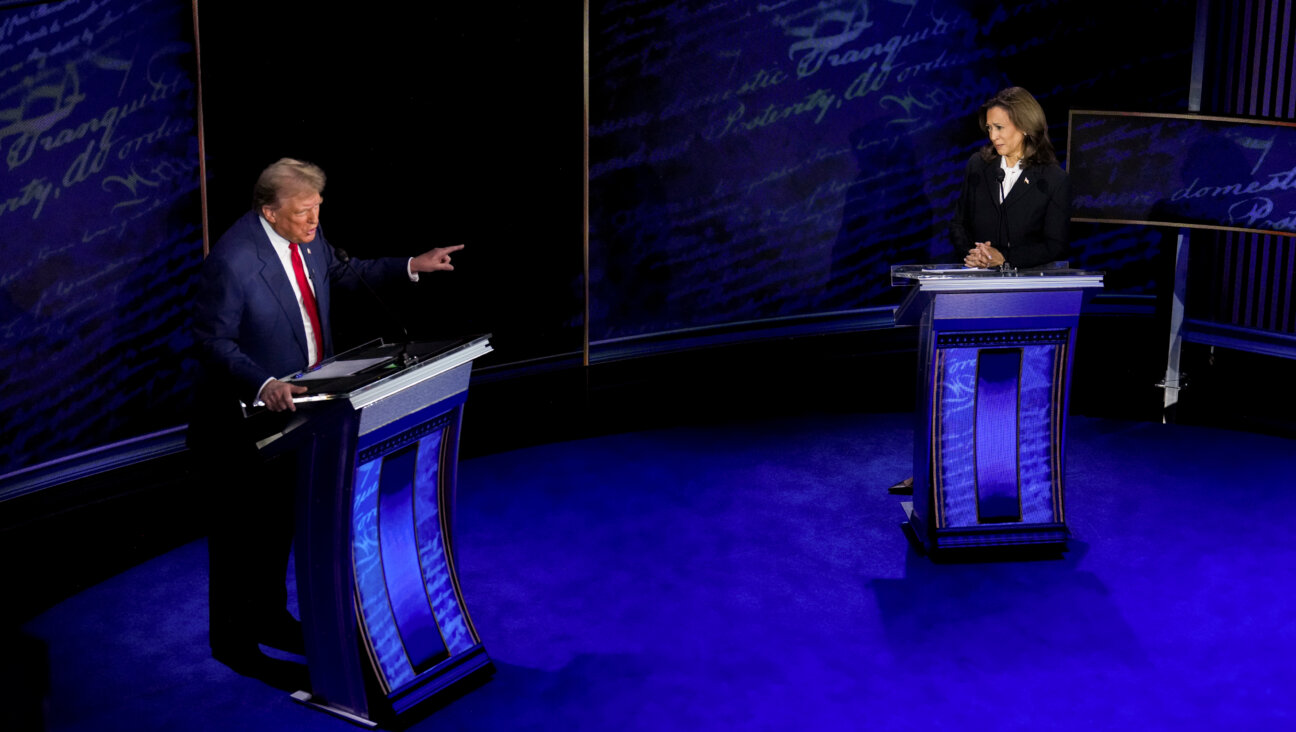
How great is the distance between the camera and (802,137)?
6.50 meters

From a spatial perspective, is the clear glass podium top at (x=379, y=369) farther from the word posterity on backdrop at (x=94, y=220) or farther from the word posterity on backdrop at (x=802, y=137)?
the word posterity on backdrop at (x=802, y=137)

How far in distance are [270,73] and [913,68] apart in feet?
11.0

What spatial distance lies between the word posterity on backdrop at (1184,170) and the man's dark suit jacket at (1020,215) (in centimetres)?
137

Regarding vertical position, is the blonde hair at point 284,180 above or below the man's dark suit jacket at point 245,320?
above

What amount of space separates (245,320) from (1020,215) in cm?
282

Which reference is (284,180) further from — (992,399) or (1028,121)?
(1028,121)

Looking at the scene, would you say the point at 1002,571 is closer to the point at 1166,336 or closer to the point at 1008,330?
the point at 1008,330

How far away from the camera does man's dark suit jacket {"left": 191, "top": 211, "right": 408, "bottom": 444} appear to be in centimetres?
334

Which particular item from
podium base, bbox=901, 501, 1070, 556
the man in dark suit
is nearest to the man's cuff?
the man in dark suit

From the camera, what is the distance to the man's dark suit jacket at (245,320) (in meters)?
3.34

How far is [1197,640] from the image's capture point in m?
3.94

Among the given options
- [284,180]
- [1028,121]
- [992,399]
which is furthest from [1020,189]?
[284,180]

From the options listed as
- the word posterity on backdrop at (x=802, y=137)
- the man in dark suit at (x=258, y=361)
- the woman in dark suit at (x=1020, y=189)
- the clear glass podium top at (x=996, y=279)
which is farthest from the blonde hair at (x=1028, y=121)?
the man in dark suit at (x=258, y=361)

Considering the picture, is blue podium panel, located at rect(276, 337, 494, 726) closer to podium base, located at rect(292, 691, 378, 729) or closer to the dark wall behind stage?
podium base, located at rect(292, 691, 378, 729)
